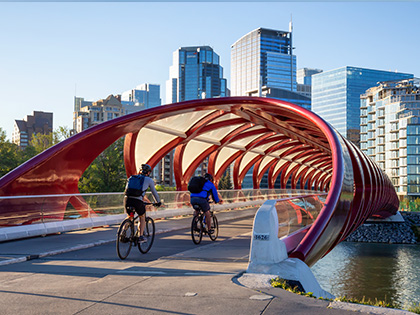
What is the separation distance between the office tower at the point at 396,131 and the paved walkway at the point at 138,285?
93.9m

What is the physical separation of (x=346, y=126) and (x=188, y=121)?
15777cm

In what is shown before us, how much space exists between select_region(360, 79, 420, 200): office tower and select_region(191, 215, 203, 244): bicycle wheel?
92.1 metres

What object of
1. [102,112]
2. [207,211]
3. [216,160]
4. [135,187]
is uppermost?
[102,112]

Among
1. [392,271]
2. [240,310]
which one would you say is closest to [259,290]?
[240,310]

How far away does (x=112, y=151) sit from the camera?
57.9 m

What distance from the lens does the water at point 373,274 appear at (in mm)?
19156

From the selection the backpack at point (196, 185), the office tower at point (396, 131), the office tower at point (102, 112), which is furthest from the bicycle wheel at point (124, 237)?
the office tower at point (102, 112)

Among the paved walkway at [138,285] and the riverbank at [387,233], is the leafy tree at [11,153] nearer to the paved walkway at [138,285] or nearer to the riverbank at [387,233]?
the riverbank at [387,233]

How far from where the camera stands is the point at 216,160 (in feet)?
124

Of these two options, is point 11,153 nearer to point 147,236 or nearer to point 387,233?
point 387,233

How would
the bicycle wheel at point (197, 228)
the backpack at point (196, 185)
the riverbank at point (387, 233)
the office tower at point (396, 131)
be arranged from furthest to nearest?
the office tower at point (396, 131) < the riverbank at point (387, 233) < the backpack at point (196, 185) < the bicycle wheel at point (197, 228)

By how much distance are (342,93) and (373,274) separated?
163m

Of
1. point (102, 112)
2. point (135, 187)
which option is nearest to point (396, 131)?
point (102, 112)

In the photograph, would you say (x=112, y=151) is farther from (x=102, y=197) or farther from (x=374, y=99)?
(x=374, y=99)
